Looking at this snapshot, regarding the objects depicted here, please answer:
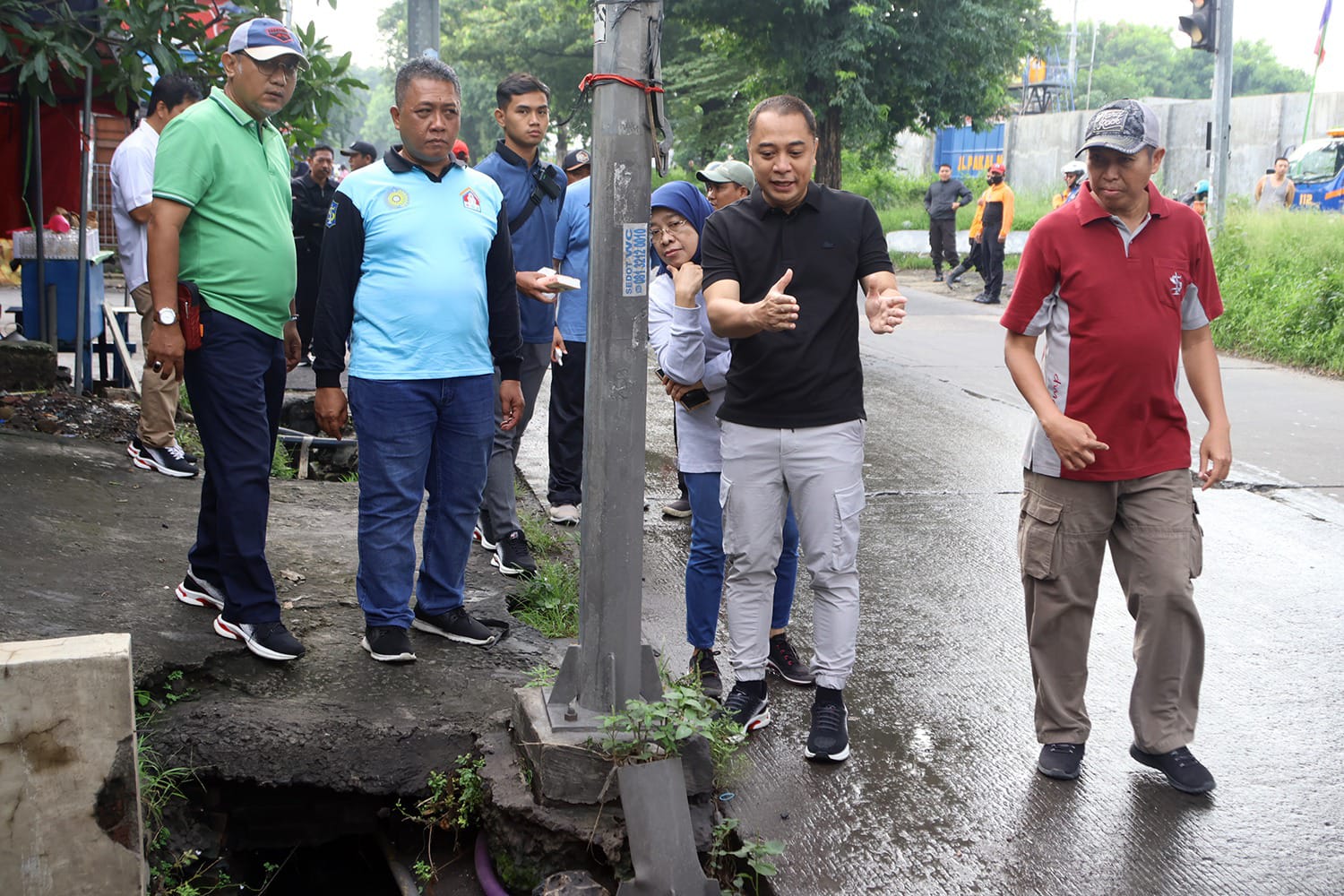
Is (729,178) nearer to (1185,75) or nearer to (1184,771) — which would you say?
(1184,771)

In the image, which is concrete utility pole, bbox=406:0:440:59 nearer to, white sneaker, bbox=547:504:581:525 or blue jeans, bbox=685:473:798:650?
white sneaker, bbox=547:504:581:525

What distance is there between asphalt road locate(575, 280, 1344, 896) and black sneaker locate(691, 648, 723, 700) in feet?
0.68

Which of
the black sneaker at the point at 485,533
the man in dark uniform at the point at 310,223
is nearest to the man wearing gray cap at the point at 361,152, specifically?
the man in dark uniform at the point at 310,223

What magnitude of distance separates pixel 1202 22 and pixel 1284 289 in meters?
2.78

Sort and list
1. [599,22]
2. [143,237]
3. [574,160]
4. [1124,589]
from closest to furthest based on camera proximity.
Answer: [599,22] < [1124,589] < [143,237] < [574,160]

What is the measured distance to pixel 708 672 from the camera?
4.25 meters

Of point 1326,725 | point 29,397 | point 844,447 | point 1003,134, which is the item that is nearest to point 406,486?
point 844,447

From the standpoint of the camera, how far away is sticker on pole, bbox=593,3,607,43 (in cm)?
298

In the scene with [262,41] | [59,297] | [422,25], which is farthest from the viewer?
[422,25]

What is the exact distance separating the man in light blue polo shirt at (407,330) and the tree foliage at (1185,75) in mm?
75863

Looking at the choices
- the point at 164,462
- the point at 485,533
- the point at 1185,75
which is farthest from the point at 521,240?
the point at 1185,75

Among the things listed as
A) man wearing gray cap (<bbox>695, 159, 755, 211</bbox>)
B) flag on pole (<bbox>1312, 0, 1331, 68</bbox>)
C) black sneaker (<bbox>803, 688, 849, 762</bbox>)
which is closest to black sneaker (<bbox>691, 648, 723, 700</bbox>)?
black sneaker (<bbox>803, 688, 849, 762</bbox>)

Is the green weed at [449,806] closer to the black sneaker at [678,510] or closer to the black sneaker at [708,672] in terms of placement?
the black sneaker at [708,672]

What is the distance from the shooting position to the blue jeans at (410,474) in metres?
4.08
